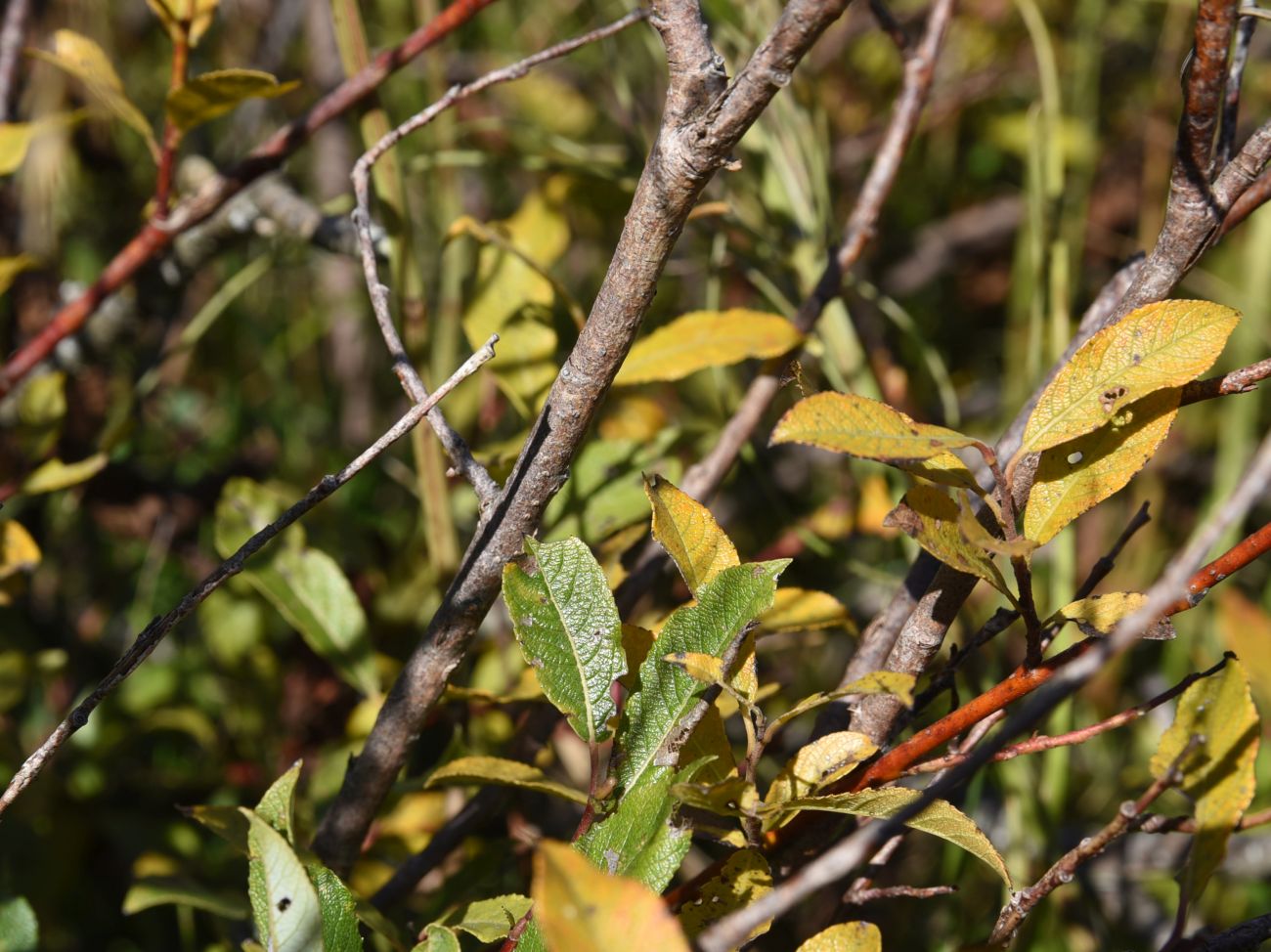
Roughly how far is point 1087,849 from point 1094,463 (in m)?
0.15

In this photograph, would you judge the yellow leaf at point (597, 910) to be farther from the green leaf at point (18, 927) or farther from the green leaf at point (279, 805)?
the green leaf at point (18, 927)

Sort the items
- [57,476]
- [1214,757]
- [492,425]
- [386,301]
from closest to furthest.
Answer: [1214,757] < [386,301] < [57,476] < [492,425]

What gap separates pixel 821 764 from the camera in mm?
442

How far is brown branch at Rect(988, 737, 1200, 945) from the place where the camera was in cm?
39

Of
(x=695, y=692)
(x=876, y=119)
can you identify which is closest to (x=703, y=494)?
(x=695, y=692)

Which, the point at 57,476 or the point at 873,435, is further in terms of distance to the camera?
the point at 57,476

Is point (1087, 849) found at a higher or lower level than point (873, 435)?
lower

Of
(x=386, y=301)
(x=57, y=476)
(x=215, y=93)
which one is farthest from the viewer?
(x=57, y=476)

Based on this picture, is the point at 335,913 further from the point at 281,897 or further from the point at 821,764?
the point at 821,764

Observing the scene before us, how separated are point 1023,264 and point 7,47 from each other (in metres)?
0.92

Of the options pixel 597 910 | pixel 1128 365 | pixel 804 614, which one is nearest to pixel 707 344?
pixel 804 614

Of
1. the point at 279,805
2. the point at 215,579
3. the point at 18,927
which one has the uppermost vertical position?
the point at 215,579

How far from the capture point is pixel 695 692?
1.41 ft

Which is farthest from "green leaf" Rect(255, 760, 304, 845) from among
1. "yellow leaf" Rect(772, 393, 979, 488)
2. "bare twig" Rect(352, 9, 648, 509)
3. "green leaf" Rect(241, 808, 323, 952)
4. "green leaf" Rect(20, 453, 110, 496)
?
"green leaf" Rect(20, 453, 110, 496)
